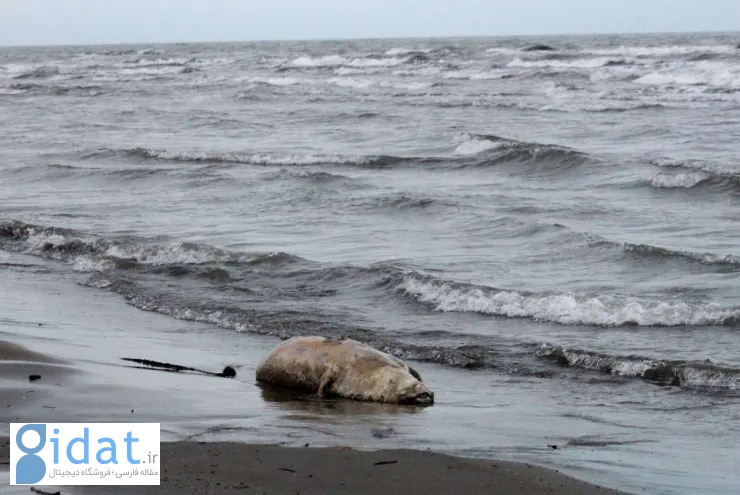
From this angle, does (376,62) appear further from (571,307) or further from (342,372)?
(342,372)

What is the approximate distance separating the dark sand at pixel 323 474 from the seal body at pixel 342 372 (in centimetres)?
156

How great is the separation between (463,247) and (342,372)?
5599 millimetres

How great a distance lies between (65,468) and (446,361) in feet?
13.7

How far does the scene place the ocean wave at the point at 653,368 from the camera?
7.75m

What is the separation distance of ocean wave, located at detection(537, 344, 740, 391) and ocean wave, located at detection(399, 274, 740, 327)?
1.06 m

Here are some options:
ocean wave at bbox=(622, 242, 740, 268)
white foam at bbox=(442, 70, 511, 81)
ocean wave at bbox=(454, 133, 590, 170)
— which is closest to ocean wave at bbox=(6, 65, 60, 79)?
white foam at bbox=(442, 70, 511, 81)

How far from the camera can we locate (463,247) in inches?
499

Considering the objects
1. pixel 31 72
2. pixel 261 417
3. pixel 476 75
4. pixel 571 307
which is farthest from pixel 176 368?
pixel 31 72

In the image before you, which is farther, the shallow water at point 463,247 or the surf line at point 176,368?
the surf line at point 176,368

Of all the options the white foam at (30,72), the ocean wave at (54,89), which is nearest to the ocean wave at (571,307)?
the ocean wave at (54,89)

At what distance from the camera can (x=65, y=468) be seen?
480 cm

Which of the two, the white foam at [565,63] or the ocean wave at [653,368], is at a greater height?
the white foam at [565,63]

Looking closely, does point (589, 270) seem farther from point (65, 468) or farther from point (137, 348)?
point (65, 468)

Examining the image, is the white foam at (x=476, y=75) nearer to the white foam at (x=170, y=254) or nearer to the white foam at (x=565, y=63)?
the white foam at (x=565, y=63)
